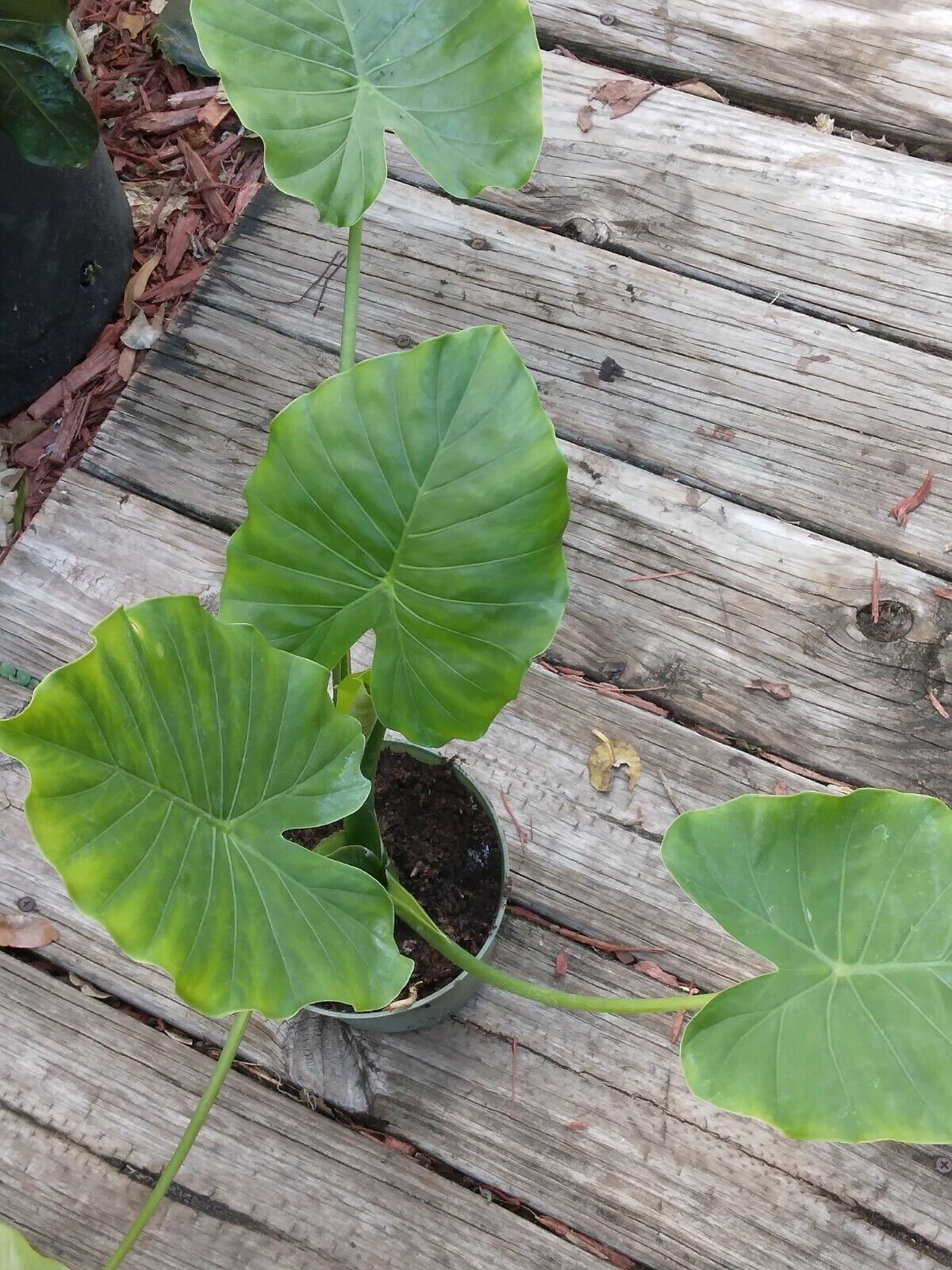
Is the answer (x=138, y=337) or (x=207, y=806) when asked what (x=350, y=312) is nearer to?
(x=207, y=806)

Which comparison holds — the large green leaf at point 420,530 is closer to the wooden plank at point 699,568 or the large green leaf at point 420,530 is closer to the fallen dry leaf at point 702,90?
the wooden plank at point 699,568

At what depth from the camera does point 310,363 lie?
3.89 feet

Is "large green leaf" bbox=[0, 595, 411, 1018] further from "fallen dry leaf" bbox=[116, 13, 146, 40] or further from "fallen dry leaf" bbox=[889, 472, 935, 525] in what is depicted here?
"fallen dry leaf" bbox=[116, 13, 146, 40]

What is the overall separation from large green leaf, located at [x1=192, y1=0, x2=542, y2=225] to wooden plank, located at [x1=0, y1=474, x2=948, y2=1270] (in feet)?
1.72

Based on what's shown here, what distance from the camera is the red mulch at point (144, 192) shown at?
1420 mm

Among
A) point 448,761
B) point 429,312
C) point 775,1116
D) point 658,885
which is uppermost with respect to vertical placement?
point 429,312

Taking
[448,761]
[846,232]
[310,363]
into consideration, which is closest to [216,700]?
[448,761]

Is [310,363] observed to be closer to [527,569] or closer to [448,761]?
[448,761]

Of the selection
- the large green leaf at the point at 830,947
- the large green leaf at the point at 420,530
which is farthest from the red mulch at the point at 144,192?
the large green leaf at the point at 830,947

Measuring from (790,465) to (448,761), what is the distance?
0.55 metres

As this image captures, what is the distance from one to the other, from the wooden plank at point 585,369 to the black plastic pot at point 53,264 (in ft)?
0.70

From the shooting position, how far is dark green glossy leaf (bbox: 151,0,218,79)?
60.9 inches

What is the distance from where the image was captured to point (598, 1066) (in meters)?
0.94

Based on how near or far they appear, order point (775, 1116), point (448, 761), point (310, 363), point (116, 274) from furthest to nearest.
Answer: point (116, 274) < point (310, 363) < point (448, 761) < point (775, 1116)
